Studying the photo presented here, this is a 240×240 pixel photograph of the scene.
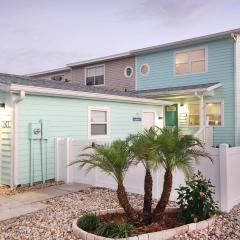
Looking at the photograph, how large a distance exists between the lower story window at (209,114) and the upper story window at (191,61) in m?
1.84

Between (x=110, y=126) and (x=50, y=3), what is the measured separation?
17.8ft

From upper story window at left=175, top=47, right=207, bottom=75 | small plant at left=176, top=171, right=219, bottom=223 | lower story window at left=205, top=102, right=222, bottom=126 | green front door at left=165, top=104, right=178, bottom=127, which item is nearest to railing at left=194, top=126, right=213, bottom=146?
lower story window at left=205, top=102, right=222, bottom=126

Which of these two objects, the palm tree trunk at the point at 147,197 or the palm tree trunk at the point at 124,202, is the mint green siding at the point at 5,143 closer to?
the palm tree trunk at the point at 124,202

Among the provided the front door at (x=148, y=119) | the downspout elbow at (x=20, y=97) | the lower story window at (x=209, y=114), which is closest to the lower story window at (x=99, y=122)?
the front door at (x=148, y=119)

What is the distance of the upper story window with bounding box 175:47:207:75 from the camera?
15.9 metres

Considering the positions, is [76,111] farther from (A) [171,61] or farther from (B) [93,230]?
(A) [171,61]

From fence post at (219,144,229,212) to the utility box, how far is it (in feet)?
18.2

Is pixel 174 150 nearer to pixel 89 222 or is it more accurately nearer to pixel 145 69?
pixel 89 222

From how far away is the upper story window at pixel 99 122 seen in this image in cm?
1160

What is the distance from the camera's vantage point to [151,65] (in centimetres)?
1786

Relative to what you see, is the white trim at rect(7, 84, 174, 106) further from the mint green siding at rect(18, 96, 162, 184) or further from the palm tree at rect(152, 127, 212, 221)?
the palm tree at rect(152, 127, 212, 221)

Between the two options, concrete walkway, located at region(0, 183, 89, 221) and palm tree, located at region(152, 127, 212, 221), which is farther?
concrete walkway, located at region(0, 183, 89, 221)

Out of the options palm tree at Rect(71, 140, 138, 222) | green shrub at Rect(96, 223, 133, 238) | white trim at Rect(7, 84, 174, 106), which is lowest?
green shrub at Rect(96, 223, 133, 238)

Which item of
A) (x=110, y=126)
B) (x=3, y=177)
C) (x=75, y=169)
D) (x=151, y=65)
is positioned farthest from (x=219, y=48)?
(x=3, y=177)
